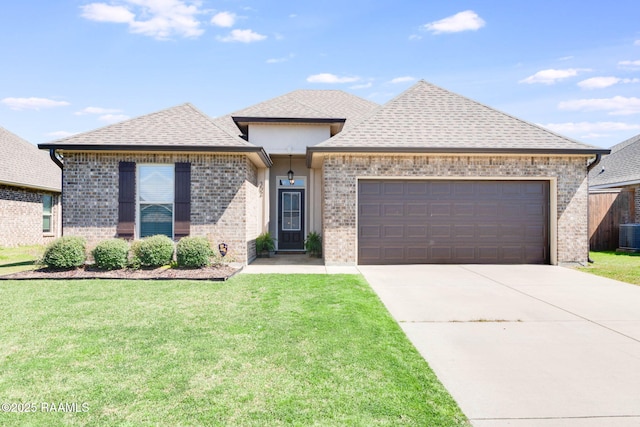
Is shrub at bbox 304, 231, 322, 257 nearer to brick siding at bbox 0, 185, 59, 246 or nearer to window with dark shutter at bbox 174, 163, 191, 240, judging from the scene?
window with dark shutter at bbox 174, 163, 191, 240

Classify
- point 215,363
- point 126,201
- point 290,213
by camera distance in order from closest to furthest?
1. point 215,363
2. point 126,201
3. point 290,213

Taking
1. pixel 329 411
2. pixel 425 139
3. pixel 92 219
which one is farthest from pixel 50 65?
pixel 329 411

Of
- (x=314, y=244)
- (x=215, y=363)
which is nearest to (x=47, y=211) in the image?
(x=314, y=244)

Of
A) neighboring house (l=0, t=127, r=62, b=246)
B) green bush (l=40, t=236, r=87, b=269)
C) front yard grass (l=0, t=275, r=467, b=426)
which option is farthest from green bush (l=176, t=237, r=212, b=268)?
neighboring house (l=0, t=127, r=62, b=246)

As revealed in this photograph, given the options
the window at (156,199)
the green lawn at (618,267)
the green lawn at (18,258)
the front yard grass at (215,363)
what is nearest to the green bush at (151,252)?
the window at (156,199)

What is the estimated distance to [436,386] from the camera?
10.1 feet

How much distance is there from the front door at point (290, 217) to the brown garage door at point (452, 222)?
4.00 m

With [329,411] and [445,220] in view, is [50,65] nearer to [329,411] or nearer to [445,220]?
[445,220]

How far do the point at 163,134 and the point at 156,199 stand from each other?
5.86 ft

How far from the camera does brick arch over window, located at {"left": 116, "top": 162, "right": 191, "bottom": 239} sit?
9523 millimetres

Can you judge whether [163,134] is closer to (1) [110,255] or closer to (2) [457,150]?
(1) [110,255]

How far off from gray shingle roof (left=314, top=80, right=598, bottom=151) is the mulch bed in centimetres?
421

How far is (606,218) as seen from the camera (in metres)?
14.4

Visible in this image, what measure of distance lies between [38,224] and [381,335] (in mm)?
17822
